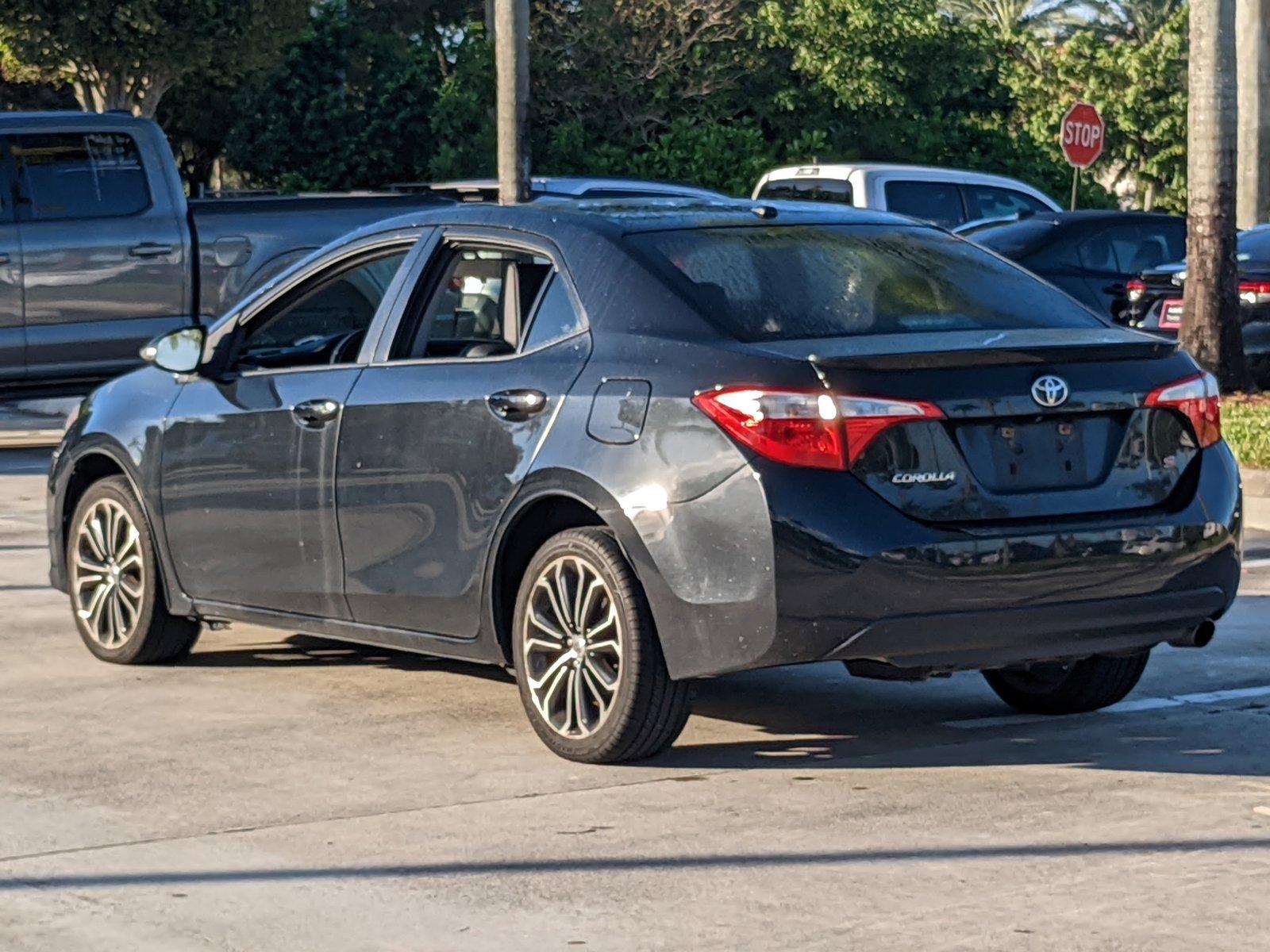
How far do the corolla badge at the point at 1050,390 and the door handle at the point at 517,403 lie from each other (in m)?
1.38

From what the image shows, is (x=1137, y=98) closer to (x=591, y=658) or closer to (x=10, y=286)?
(x=10, y=286)

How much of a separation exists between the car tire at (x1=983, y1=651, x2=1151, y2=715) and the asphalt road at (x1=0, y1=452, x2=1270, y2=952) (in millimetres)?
86

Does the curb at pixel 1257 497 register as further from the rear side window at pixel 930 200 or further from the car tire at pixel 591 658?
the rear side window at pixel 930 200

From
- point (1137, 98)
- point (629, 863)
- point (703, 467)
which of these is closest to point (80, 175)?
point (703, 467)

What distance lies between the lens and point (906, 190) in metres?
22.8

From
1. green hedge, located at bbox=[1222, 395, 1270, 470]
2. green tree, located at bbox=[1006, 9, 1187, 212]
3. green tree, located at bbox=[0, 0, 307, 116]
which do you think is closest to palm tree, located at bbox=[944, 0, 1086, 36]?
green tree, located at bbox=[1006, 9, 1187, 212]

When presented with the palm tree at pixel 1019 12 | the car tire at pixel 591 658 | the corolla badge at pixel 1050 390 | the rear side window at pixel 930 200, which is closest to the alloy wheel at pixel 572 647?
the car tire at pixel 591 658

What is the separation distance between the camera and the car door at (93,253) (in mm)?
16375

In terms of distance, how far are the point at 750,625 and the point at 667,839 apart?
0.66m

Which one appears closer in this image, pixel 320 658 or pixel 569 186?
pixel 320 658

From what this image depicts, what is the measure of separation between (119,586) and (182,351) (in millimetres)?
958

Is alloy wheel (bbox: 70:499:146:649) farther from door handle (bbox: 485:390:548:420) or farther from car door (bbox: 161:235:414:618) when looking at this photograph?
door handle (bbox: 485:390:548:420)

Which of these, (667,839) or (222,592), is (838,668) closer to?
(222,592)

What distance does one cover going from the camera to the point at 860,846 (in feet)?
19.7
